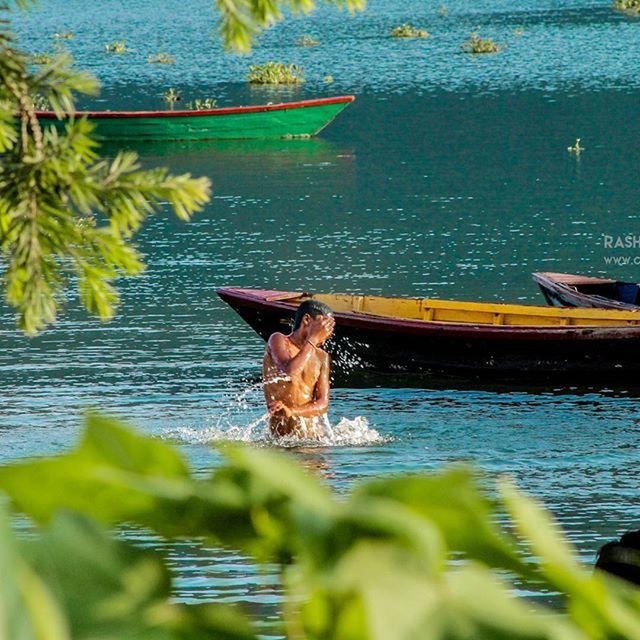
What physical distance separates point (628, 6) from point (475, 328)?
183 ft

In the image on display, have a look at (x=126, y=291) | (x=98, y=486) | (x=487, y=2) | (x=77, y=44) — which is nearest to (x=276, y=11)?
(x=98, y=486)

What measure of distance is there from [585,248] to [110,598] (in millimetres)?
23948

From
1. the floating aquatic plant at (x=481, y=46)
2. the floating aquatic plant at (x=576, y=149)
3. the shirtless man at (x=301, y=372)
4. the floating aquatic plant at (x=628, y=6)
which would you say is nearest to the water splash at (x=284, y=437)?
the shirtless man at (x=301, y=372)

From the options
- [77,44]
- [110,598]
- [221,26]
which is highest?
[77,44]

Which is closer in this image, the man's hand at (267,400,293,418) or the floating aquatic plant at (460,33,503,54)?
the man's hand at (267,400,293,418)

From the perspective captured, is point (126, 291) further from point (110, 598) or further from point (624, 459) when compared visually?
point (110, 598)

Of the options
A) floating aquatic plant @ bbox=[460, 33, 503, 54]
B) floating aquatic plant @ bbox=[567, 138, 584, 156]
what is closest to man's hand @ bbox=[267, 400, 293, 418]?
floating aquatic plant @ bbox=[567, 138, 584, 156]

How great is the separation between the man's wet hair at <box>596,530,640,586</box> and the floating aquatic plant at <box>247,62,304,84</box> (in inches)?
1913

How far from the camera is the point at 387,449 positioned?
13.1 meters

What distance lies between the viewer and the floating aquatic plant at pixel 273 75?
5025 centimetres

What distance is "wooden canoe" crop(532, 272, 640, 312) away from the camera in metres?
17.9

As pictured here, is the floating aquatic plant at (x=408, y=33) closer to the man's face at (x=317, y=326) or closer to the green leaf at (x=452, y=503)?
the man's face at (x=317, y=326)

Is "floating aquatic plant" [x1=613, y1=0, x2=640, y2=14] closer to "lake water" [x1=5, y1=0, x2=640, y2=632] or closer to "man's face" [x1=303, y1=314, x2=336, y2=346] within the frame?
"lake water" [x1=5, y1=0, x2=640, y2=632]

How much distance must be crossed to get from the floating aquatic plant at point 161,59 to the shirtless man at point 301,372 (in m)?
47.3
